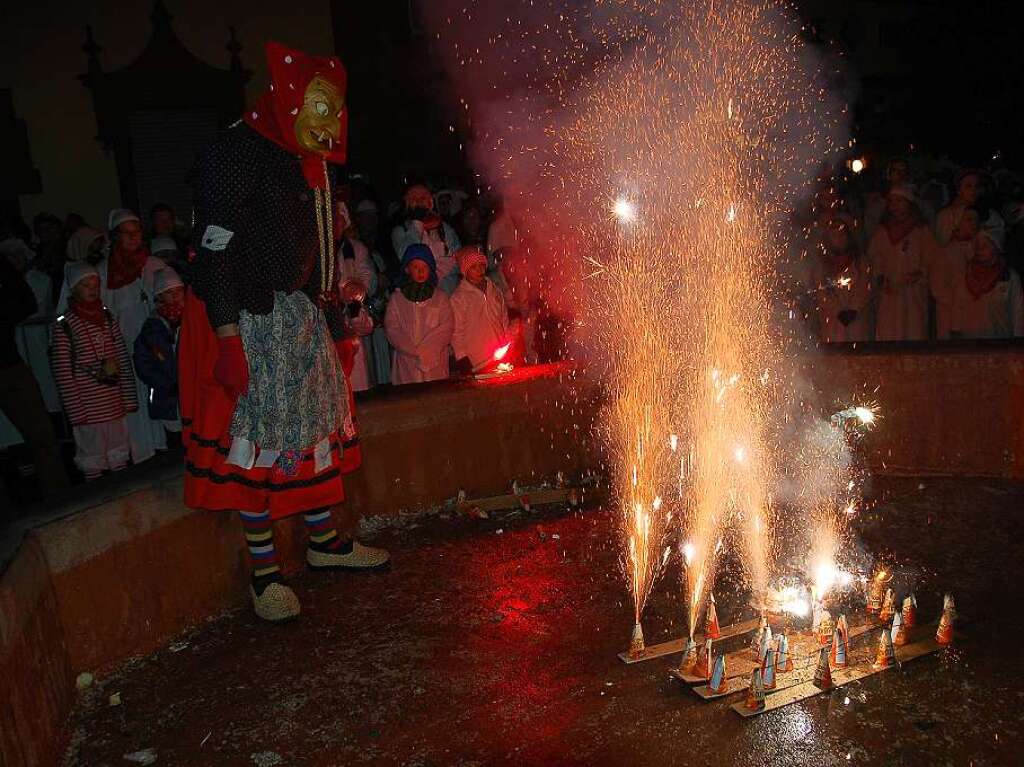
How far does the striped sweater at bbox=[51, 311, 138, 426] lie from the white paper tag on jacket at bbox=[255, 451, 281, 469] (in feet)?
8.53

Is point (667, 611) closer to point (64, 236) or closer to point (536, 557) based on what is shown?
point (536, 557)

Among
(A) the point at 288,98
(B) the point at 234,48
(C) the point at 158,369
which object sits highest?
(B) the point at 234,48

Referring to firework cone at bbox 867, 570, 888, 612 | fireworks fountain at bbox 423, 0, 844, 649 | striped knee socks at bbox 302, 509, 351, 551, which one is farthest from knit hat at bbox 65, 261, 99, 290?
firework cone at bbox 867, 570, 888, 612

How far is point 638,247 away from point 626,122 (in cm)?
95

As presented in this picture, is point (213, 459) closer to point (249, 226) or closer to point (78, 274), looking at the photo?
point (249, 226)

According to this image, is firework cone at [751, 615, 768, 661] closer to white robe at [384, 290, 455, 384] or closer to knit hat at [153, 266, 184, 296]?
white robe at [384, 290, 455, 384]

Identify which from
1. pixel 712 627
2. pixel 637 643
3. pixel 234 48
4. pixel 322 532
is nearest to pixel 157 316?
pixel 322 532

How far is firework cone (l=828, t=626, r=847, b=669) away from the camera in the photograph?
371 cm

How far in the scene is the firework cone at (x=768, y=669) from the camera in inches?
139

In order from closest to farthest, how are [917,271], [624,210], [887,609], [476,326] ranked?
1. [887,609]
2. [624,210]
3. [476,326]
4. [917,271]

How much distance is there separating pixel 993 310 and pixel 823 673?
598cm

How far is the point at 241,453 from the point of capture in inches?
171

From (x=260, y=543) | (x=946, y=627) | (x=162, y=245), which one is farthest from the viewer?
(x=162, y=245)

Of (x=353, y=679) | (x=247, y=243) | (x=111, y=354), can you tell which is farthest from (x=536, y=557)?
(x=111, y=354)
